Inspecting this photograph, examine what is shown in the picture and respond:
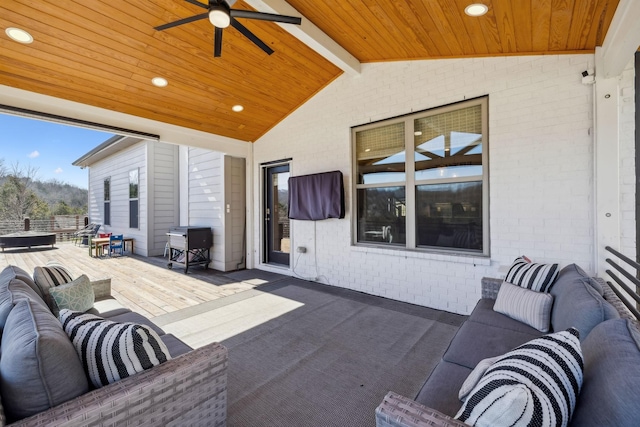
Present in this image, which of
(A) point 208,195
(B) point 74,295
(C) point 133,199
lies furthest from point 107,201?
(B) point 74,295

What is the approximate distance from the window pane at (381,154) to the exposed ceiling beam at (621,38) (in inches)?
80.9

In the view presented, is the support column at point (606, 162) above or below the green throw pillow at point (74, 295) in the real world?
above

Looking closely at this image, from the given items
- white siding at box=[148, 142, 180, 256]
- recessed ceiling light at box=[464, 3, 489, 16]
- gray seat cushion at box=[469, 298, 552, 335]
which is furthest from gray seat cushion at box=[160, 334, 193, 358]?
white siding at box=[148, 142, 180, 256]

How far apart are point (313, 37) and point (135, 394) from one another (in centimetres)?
354

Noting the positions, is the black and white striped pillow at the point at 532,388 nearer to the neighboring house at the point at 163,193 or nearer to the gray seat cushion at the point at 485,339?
the gray seat cushion at the point at 485,339

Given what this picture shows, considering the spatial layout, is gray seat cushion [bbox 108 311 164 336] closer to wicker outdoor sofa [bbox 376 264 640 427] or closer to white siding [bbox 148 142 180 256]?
wicker outdoor sofa [bbox 376 264 640 427]

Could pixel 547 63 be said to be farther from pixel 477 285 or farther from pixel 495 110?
pixel 477 285

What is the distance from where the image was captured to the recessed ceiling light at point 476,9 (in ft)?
8.03

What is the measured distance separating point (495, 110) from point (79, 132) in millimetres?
22016

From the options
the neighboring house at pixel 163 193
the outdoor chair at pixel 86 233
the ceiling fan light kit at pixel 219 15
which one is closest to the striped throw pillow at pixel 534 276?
the ceiling fan light kit at pixel 219 15

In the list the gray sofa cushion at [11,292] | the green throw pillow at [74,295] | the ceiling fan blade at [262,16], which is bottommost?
the green throw pillow at [74,295]

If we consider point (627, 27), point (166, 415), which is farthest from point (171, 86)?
point (627, 27)

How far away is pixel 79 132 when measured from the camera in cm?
1738

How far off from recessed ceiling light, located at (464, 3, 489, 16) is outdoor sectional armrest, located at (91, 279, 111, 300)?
165 inches
